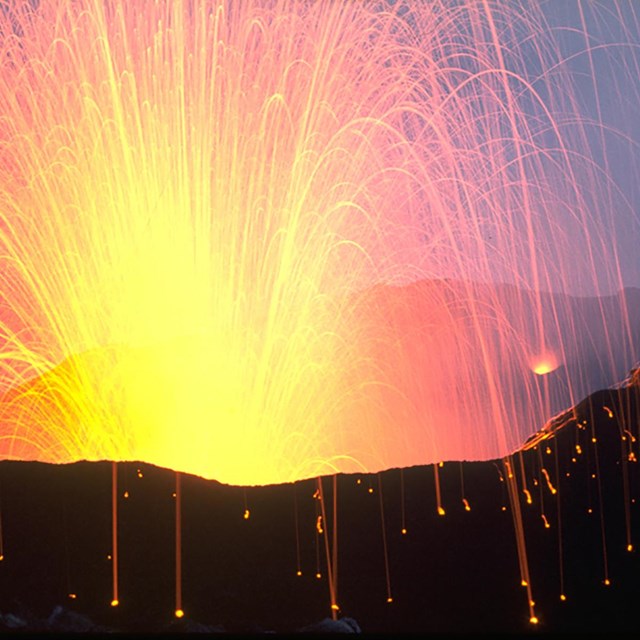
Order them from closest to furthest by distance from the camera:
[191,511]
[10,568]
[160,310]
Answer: [10,568] → [191,511] → [160,310]

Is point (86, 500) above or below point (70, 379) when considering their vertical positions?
below

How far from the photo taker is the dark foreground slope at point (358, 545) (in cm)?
882

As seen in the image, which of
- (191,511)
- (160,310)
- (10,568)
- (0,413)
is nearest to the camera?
(10,568)

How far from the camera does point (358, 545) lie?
9.61 metres

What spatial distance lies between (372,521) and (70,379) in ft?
18.3

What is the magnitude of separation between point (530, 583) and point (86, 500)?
17.8 ft

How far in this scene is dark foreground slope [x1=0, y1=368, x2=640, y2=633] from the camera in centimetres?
882

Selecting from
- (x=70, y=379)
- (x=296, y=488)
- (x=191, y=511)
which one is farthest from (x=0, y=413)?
(x=296, y=488)

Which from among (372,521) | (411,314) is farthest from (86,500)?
(411,314)

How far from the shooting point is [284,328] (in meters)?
12.8

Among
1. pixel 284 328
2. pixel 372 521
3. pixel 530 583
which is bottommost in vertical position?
pixel 530 583

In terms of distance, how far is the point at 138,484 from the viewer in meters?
9.76

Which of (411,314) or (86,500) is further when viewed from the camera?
(411,314)

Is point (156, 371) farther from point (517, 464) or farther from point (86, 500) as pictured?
point (517, 464)
